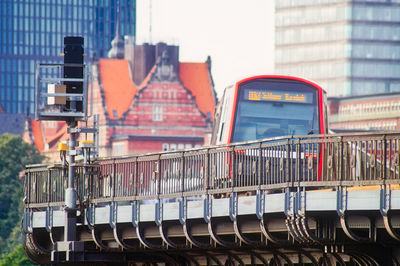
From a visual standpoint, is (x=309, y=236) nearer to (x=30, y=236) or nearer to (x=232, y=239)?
(x=232, y=239)

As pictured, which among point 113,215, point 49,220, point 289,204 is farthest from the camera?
point 49,220

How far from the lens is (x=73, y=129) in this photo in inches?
1141

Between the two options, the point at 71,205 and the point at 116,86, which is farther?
the point at 116,86

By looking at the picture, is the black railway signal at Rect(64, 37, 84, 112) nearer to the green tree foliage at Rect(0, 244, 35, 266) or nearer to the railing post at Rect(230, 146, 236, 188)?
the railing post at Rect(230, 146, 236, 188)

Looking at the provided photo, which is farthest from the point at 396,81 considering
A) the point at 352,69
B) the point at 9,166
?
the point at 9,166

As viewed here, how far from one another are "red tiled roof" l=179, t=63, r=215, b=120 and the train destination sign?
143 metres

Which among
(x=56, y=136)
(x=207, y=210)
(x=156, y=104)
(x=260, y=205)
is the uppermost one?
(x=260, y=205)

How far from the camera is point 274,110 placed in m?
42.1

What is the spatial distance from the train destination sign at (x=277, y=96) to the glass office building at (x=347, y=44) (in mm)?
145326

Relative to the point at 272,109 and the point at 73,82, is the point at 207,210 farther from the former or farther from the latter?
the point at 272,109

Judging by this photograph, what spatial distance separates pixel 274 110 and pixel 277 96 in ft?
1.95

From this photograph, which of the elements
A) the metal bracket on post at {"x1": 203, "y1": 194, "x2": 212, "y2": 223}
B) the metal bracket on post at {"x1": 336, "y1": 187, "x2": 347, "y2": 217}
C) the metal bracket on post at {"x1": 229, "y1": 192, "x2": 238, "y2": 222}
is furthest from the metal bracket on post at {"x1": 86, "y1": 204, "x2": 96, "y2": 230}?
the metal bracket on post at {"x1": 336, "y1": 187, "x2": 347, "y2": 217}

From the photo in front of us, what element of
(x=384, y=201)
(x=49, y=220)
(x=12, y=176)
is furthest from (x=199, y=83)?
(x=384, y=201)

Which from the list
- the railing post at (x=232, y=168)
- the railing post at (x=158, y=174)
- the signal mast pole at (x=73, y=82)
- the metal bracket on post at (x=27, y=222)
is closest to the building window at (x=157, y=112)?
the metal bracket on post at (x=27, y=222)
